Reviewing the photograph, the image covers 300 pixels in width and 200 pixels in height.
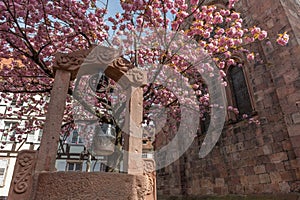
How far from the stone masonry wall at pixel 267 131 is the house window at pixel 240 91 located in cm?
51

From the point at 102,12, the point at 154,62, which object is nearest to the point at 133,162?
the point at 154,62

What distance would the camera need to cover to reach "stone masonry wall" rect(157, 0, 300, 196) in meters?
5.54

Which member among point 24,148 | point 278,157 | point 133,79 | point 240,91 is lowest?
point 278,157

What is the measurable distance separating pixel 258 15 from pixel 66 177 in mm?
7969

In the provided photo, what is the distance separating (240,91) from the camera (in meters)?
7.77

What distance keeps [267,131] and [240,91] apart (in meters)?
2.04

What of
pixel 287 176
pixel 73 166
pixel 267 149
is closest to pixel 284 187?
pixel 287 176

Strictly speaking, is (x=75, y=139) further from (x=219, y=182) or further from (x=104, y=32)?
→ (x=104, y=32)

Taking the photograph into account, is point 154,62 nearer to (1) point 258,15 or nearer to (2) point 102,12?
(2) point 102,12

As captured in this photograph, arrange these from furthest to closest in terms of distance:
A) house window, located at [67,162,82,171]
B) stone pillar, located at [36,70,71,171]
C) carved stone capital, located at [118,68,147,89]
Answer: house window, located at [67,162,82,171] < carved stone capital, located at [118,68,147,89] < stone pillar, located at [36,70,71,171]

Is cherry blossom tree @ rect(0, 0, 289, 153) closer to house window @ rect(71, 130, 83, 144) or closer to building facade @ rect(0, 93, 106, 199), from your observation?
building facade @ rect(0, 93, 106, 199)

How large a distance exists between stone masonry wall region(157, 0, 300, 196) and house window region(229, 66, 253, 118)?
20.2 inches

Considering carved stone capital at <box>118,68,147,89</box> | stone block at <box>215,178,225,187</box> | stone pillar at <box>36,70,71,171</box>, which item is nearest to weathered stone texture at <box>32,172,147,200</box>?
stone pillar at <box>36,70,71,171</box>

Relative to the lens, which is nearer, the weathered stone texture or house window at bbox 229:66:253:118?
the weathered stone texture
